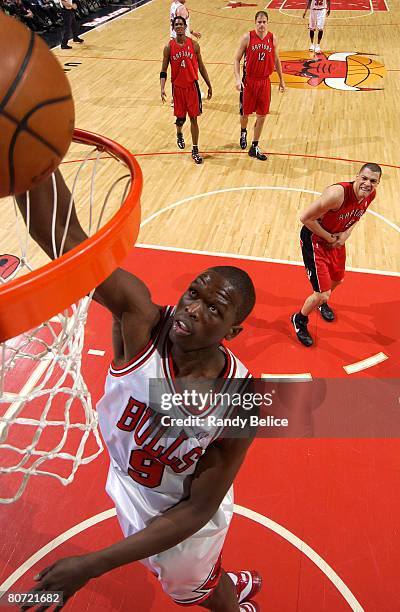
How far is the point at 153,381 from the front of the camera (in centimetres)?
167

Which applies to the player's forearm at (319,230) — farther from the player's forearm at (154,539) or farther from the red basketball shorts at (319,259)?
the player's forearm at (154,539)

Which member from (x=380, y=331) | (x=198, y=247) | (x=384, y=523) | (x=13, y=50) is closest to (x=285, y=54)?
(x=198, y=247)

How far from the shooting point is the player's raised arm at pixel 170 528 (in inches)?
61.9

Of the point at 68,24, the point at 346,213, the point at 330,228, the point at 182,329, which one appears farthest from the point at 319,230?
the point at 68,24

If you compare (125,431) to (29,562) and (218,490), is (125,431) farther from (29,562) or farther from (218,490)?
(29,562)

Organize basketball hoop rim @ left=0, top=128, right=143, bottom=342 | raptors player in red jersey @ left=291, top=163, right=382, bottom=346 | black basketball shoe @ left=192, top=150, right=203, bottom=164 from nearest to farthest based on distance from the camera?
basketball hoop rim @ left=0, top=128, right=143, bottom=342
raptors player in red jersey @ left=291, top=163, right=382, bottom=346
black basketball shoe @ left=192, top=150, right=203, bottom=164

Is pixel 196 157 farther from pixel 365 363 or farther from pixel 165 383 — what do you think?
pixel 165 383

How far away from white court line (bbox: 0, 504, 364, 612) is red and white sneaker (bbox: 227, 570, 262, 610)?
1.17 feet

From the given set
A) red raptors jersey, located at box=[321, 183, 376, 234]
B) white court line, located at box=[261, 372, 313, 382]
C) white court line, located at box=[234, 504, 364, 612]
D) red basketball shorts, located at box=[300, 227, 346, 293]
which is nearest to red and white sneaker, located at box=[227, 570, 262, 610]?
white court line, located at box=[234, 504, 364, 612]

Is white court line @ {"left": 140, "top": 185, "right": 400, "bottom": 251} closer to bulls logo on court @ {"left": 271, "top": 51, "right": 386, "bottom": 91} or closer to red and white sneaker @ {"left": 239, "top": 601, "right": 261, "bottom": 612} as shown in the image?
red and white sneaker @ {"left": 239, "top": 601, "right": 261, "bottom": 612}

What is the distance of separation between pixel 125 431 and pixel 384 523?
1.93m

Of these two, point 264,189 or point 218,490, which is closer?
point 218,490

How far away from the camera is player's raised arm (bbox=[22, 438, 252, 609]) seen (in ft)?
5.16

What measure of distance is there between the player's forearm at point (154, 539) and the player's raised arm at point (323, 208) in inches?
99.0
